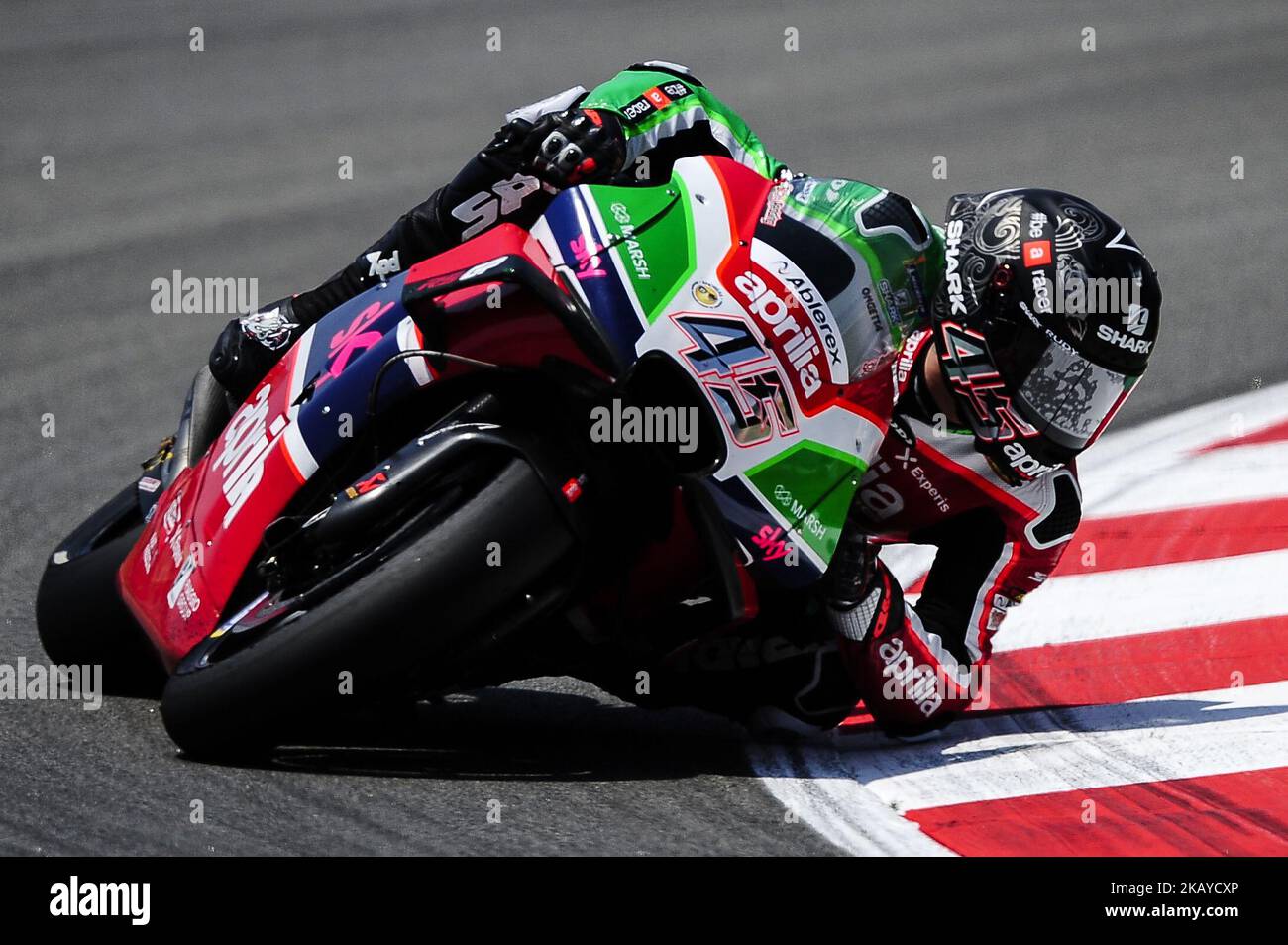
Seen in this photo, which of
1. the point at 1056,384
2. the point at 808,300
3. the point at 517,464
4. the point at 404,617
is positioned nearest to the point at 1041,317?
the point at 1056,384

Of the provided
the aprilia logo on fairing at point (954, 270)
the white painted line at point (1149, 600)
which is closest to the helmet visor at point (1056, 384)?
the aprilia logo on fairing at point (954, 270)

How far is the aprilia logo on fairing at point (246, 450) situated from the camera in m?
4.06

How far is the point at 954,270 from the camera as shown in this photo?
4.36 meters

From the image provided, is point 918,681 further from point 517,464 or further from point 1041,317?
point 517,464

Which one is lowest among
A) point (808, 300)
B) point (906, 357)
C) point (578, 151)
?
point (906, 357)

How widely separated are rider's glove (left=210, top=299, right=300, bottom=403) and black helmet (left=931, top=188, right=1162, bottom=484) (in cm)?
156

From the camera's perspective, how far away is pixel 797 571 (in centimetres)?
409

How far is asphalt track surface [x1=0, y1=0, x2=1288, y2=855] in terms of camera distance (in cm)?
395

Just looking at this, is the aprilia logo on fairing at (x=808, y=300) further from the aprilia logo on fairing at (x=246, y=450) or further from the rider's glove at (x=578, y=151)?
the aprilia logo on fairing at (x=246, y=450)

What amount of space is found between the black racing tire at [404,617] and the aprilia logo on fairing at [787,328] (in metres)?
0.62

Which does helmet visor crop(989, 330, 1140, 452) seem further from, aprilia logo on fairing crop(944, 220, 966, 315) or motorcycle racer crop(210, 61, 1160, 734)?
aprilia logo on fairing crop(944, 220, 966, 315)

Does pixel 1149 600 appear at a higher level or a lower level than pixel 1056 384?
lower
